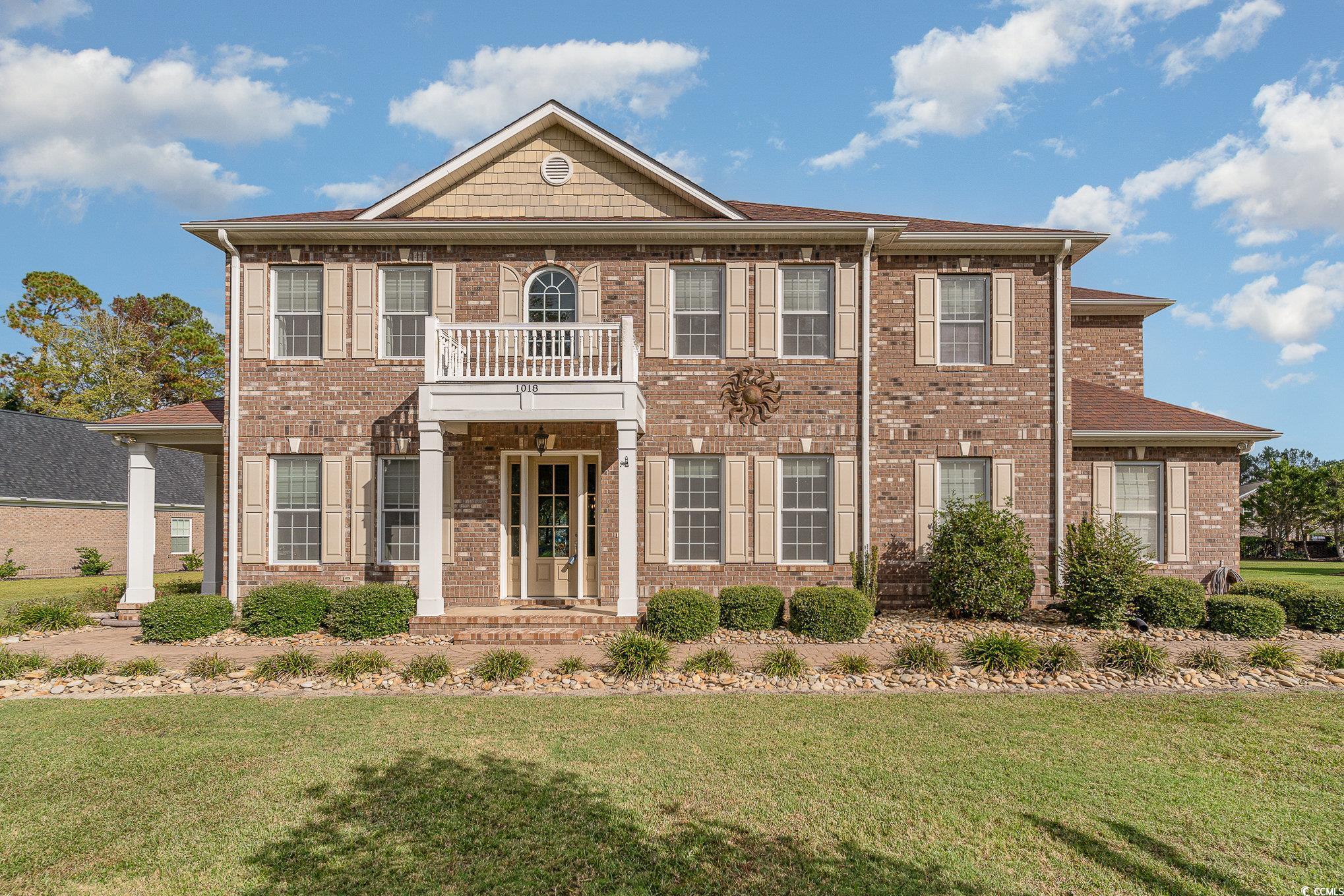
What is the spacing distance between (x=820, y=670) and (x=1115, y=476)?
27.4 ft

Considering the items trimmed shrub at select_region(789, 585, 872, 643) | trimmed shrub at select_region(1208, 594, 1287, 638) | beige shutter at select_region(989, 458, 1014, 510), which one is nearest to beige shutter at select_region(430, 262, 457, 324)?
trimmed shrub at select_region(789, 585, 872, 643)

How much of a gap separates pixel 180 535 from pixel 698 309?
25.4 m

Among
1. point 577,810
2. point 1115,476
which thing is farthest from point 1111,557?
point 577,810

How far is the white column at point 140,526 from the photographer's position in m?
12.5

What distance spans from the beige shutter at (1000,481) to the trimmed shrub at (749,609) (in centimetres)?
437

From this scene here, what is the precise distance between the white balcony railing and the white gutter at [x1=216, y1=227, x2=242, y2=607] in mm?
3704

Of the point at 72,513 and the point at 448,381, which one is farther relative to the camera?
the point at 72,513

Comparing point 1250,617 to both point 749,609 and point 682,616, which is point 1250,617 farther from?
point 682,616

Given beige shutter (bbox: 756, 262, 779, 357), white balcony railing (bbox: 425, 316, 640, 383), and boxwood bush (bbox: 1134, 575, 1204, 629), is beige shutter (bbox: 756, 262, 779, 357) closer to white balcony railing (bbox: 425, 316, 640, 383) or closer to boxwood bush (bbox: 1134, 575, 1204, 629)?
white balcony railing (bbox: 425, 316, 640, 383)

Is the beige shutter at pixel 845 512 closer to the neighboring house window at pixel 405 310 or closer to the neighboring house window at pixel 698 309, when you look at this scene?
the neighboring house window at pixel 698 309

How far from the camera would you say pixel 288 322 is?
1252 cm

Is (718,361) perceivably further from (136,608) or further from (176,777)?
(136,608)

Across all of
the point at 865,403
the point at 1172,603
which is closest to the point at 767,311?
the point at 865,403

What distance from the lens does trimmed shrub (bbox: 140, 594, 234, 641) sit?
10547mm
